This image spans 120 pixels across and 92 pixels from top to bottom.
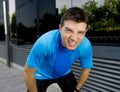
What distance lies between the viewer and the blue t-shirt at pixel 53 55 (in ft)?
10.7

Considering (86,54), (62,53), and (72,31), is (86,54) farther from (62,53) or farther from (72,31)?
(72,31)

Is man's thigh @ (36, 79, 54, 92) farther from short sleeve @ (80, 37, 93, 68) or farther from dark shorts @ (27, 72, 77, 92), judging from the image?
short sleeve @ (80, 37, 93, 68)

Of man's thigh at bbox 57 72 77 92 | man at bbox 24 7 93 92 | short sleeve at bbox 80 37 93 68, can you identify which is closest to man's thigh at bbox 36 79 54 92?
man at bbox 24 7 93 92

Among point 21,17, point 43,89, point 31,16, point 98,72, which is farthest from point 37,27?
point 43,89

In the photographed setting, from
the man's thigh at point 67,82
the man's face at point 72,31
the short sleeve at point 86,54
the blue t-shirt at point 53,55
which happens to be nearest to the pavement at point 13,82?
the man's thigh at point 67,82

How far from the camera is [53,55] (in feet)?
11.5

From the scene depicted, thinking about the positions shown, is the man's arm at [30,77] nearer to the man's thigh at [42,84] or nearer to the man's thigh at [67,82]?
the man's thigh at [42,84]

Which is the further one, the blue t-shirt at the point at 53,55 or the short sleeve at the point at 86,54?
the short sleeve at the point at 86,54

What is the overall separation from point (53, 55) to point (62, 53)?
0.12 m

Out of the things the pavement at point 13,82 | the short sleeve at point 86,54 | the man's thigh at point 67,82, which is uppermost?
the short sleeve at point 86,54

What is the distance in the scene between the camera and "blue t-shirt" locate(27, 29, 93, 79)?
327 centimetres

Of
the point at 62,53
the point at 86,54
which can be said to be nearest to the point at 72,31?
the point at 62,53

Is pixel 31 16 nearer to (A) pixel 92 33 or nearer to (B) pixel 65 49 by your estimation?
(A) pixel 92 33

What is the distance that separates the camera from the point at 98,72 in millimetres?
5996
